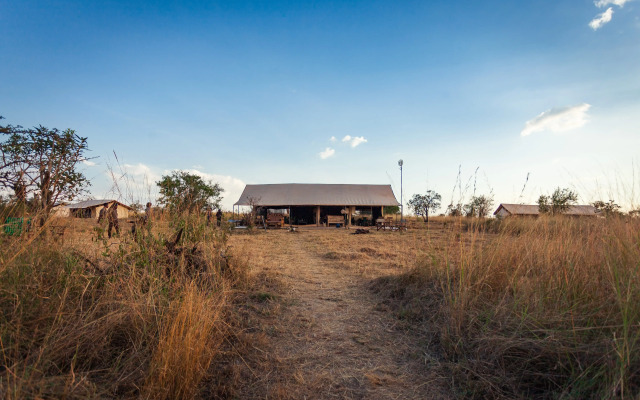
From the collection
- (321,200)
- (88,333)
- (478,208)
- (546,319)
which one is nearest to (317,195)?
(321,200)

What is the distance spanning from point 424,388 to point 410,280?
2360 mm

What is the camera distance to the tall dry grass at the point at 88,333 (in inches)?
68.0

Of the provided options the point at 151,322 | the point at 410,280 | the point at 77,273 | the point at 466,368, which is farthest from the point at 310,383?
the point at 410,280

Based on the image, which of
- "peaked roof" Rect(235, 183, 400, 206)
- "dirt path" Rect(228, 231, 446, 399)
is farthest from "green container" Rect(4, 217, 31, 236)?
"peaked roof" Rect(235, 183, 400, 206)

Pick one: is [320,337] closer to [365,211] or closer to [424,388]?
[424,388]

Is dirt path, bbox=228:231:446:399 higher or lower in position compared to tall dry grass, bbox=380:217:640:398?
lower

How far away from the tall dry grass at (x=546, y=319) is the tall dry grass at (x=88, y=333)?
80.9 inches

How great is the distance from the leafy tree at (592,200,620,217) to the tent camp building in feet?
70.3

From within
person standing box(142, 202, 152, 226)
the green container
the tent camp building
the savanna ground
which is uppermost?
the tent camp building

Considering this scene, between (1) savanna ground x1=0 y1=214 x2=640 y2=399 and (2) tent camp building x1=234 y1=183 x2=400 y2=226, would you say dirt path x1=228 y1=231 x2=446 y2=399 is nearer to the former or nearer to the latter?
(1) savanna ground x1=0 y1=214 x2=640 y2=399

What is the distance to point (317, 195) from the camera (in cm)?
2734

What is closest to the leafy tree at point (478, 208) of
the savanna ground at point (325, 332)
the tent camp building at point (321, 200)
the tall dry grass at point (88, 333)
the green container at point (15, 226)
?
the savanna ground at point (325, 332)

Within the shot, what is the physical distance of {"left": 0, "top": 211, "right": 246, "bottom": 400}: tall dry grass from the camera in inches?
68.0

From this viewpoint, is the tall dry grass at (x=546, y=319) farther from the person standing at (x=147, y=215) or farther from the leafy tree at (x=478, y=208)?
the person standing at (x=147, y=215)
